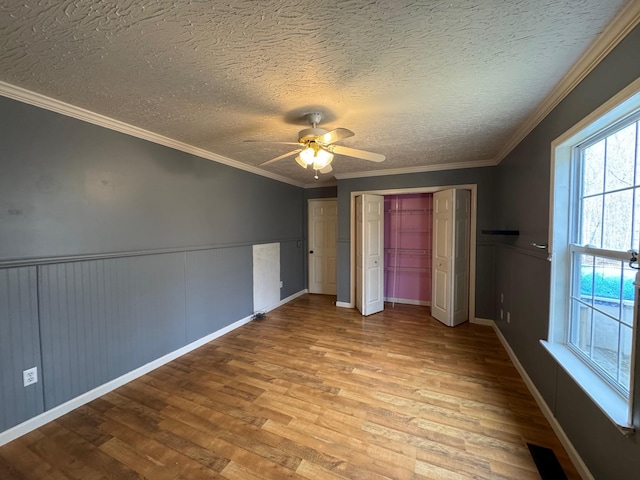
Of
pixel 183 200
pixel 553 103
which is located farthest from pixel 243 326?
pixel 553 103

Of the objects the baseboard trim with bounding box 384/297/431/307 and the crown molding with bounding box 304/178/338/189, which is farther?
the crown molding with bounding box 304/178/338/189

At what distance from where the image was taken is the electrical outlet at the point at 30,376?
1741 mm

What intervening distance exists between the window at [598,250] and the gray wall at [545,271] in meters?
0.09

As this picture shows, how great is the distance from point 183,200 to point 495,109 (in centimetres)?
316

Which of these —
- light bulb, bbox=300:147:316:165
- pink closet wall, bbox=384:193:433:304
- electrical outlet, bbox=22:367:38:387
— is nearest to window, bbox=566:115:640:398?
light bulb, bbox=300:147:316:165

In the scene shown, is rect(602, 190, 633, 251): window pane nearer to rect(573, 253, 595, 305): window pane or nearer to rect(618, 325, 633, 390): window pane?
rect(573, 253, 595, 305): window pane

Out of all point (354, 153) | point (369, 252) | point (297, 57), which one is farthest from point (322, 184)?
point (297, 57)

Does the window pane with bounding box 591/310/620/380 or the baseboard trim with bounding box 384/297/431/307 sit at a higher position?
the window pane with bounding box 591/310/620/380

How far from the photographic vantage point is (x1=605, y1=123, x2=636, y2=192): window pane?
1.27m

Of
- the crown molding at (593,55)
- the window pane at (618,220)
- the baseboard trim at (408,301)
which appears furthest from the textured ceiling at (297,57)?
the baseboard trim at (408,301)

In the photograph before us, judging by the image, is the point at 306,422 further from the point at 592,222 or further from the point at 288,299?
the point at 288,299

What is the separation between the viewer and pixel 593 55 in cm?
132

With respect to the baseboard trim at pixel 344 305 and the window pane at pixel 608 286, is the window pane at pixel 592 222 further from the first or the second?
the baseboard trim at pixel 344 305

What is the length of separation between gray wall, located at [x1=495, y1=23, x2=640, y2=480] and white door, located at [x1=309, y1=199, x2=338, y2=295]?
2946mm
